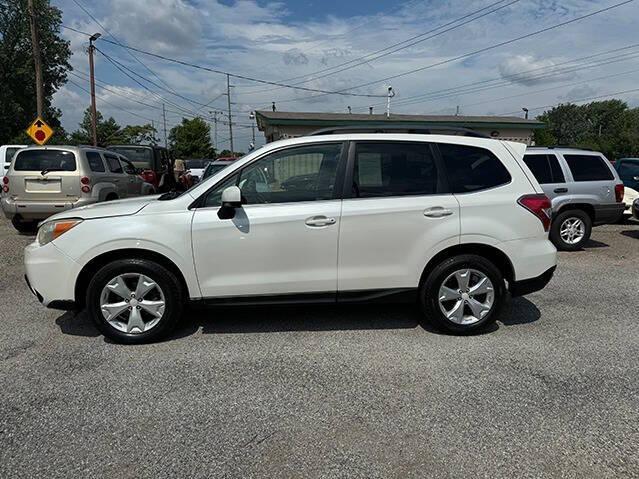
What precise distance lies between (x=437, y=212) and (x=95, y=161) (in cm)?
777

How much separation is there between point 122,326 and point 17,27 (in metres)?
50.9

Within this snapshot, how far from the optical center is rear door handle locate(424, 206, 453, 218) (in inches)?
161

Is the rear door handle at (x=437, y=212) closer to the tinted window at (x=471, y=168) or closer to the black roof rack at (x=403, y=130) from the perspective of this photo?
the tinted window at (x=471, y=168)

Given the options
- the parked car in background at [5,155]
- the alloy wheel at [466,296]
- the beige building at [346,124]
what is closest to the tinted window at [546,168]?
the alloy wheel at [466,296]

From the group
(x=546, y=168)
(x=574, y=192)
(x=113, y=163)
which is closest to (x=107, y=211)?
(x=113, y=163)

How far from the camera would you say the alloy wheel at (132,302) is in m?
3.94

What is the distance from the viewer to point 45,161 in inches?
348

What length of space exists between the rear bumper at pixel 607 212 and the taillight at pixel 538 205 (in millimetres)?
4991

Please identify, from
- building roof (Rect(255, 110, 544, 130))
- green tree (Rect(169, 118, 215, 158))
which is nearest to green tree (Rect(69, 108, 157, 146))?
green tree (Rect(169, 118, 215, 158))

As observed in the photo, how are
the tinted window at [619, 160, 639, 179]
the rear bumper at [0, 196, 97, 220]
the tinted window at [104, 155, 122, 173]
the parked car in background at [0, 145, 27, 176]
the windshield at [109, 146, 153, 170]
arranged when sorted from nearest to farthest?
the rear bumper at [0, 196, 97, 220] → the tinted window at [104, 155, 122, 173] → the tinted window at [619, 160, 639, 179] → the parked car in background at [0, 145, 27, 176] → the windshield at [109, 146, 153, 170]

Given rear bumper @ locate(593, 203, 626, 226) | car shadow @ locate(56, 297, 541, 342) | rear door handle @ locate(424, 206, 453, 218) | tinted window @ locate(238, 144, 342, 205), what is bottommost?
car shadow @ locate(56, 297, 541, 342)

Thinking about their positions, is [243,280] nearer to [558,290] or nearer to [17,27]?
[558,290]

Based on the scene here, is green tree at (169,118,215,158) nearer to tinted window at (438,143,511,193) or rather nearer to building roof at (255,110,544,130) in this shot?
building roof at (255,110,544,130)

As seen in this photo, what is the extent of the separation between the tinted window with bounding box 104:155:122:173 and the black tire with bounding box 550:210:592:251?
8.91m
